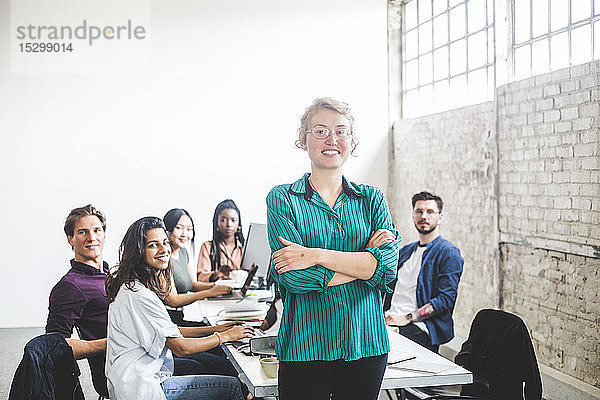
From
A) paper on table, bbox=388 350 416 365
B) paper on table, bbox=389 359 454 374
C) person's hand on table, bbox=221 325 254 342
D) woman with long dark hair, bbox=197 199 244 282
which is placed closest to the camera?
paper on table, bbox=389 359 454 374

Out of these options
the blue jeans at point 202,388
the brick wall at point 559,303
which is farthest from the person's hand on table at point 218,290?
the brick wall at point 559,303

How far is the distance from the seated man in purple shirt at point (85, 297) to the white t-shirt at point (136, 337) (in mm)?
283

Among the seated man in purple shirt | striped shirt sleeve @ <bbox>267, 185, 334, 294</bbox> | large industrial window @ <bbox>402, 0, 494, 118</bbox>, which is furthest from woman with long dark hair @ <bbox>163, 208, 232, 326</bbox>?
large industrial window @ <bbox>402, 0, 494, 118</bbox>

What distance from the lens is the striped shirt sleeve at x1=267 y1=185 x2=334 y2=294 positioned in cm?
226

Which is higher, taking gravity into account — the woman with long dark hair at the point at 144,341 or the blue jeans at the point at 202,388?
the woman with long dark hair at the point at 144,341

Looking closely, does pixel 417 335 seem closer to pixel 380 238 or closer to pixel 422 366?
pixel 422 366

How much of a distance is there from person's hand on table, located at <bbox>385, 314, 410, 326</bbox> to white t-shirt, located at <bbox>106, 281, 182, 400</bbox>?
5.05ft

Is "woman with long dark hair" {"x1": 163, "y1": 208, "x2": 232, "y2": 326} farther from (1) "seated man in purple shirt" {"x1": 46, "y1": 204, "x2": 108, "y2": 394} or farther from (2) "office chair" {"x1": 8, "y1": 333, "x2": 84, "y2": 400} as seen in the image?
(2) "office chair" {"x1": 8, "y1": 333, "x2": 84, "y2": 400}

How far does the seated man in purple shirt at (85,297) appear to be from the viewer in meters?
3.23

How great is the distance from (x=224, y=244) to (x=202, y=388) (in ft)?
8.24

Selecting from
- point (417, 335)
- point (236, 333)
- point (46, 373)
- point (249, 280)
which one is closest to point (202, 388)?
point (236, 333)

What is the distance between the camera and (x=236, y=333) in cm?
318

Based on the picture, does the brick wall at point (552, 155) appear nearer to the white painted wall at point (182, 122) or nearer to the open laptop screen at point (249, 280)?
the open laptop screen at point (249, 280)

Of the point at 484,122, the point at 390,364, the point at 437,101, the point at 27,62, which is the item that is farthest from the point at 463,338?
the point at 27,62
